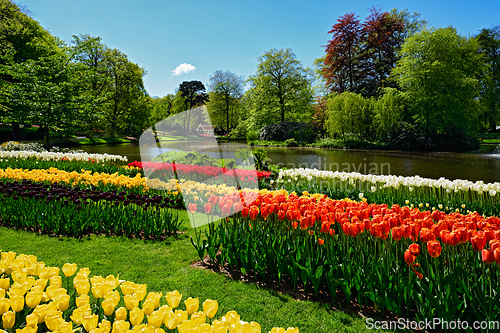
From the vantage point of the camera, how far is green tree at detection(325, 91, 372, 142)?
23953 millimetres

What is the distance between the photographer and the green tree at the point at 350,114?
23953 millimetres

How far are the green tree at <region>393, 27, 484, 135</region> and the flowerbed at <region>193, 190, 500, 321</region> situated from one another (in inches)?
885

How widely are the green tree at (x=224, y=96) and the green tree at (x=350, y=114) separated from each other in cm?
2366

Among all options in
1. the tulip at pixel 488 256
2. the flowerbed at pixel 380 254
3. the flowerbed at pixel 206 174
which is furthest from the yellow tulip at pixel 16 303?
the flowerbed at pixel 206 174

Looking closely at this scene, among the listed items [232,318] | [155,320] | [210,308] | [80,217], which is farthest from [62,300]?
[80,217]

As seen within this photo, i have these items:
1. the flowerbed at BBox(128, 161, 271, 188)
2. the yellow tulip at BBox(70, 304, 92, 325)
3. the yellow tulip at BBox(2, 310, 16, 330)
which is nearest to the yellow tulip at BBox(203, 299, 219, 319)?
the yellow tulip at BBox(70, 304, 92, 325)

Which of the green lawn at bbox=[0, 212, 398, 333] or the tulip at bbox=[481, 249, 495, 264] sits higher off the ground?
the tulip at bbox=[481, 249, 495, 264]

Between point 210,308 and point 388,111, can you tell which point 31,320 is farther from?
point 388,111

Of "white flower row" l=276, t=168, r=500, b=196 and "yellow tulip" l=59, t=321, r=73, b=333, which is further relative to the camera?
"white flower row" l=276, t=168, r=500, b=196

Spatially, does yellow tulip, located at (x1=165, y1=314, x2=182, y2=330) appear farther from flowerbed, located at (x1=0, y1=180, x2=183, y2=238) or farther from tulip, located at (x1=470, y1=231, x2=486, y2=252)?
flowerbed, located at (x1=0, y1=180, x2=183, y2=238)

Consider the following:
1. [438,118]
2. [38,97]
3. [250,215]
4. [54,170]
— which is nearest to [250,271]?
[250,215]

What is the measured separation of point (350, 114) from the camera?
78.5ft

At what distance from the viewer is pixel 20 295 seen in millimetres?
1549

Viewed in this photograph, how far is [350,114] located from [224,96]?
26.0 metres
